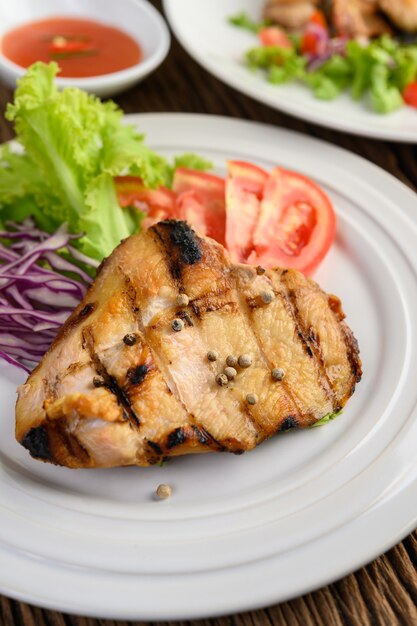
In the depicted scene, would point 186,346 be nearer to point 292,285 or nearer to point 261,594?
point 292,285

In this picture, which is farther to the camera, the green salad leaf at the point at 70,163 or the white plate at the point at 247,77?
the white plate at the point at 247,77

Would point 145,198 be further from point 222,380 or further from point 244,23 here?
point 244,23

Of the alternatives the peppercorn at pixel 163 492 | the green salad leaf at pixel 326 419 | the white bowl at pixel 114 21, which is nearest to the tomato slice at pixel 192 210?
the green salad leaf at pixel 326 419

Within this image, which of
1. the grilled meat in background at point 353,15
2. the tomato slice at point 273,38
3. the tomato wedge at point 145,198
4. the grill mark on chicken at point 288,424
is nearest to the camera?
the grill mark on chicken at point 288,424

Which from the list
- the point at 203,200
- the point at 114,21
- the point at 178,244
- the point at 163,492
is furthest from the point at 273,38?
the point at 163,492

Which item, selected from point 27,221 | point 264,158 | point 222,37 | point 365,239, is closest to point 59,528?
point 27,221

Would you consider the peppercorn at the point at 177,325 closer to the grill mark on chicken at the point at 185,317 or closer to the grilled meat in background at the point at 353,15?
the grill mark on chicken at the point at 185,317
